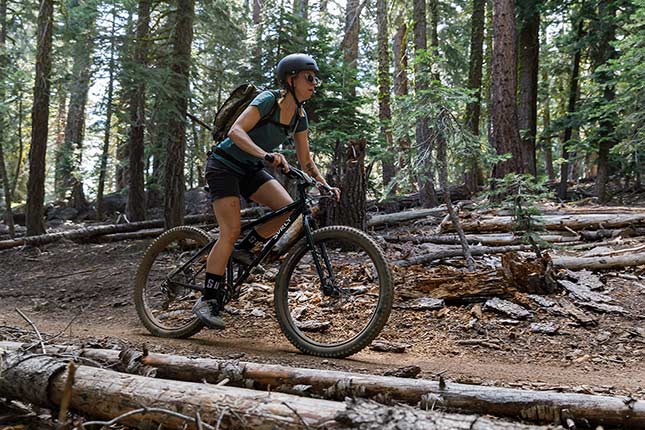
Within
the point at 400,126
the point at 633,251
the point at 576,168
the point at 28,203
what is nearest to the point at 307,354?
the point at 400,126

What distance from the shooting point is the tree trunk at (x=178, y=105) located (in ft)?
31.3

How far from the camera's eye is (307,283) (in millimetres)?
5586

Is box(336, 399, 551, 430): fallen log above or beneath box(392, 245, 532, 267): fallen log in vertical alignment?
beneath

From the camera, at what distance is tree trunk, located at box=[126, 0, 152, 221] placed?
417 inches

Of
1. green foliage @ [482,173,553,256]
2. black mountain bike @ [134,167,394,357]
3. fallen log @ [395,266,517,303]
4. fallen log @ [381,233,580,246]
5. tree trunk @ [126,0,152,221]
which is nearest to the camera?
black mountain bike @ [134,167,394,357]

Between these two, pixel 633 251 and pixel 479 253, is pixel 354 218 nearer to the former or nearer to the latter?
pixel 479 253

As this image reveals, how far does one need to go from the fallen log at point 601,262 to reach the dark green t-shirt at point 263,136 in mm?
4505

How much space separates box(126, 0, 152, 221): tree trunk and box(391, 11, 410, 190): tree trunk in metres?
5.53

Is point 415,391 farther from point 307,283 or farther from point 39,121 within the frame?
point 39,121

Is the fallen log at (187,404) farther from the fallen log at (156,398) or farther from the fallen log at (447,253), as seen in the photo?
the fallen log at (447,253)

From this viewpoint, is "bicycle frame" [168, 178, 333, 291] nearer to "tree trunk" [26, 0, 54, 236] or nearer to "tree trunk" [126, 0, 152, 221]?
"tree trunk" [126, 0, 152, 221]

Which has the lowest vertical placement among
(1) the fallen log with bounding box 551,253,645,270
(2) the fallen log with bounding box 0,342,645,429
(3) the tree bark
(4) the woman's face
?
(2) the fallen log with bounding box 0,342,645,429

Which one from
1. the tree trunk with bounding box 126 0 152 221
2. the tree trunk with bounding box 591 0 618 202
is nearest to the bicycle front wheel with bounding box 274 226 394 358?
the tree trunk with bounding box 126 0 152 221

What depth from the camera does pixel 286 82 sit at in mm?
4293
